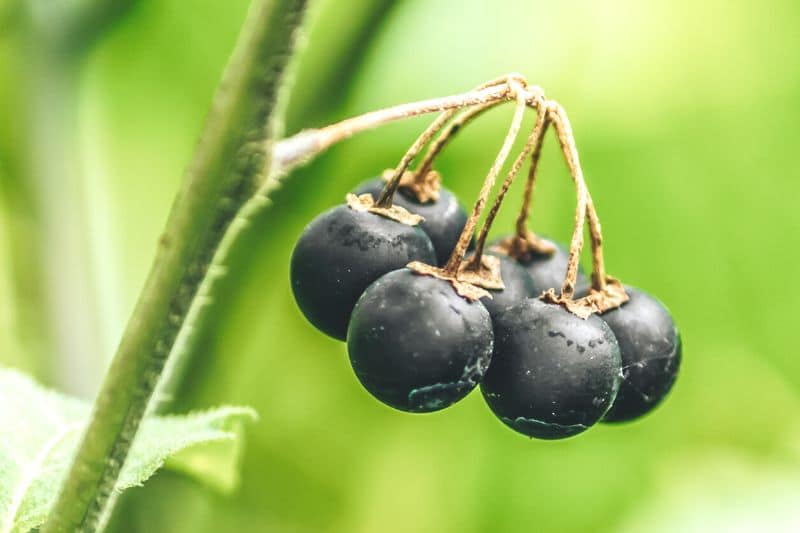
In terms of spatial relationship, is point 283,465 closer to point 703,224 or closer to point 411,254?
point 703,224

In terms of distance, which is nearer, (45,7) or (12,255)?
(45,7)

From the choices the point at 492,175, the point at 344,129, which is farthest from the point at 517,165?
the point at 344,129

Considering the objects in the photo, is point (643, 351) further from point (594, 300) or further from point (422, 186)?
point (422, 186)

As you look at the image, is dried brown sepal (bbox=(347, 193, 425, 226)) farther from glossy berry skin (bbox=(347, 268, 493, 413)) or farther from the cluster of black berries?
glossy berry skin (bbox=(347, 268, 493, 413))

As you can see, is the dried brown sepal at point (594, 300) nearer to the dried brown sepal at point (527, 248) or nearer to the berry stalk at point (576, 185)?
the berry stalk at point (576, 185)

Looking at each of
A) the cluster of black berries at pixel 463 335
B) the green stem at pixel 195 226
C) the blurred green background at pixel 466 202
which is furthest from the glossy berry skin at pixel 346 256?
the blurred green background at pixel 466 202

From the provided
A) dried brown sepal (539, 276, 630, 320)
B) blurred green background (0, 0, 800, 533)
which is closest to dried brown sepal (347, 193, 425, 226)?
dried brown sepal (539, 276, 630, 320)

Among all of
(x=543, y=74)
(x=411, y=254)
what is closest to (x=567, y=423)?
(x=411, y=254)
